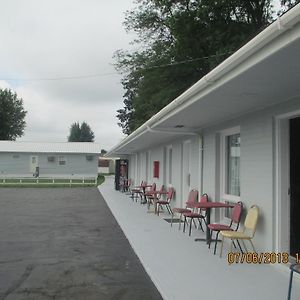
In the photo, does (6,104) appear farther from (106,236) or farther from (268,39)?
(268,39)

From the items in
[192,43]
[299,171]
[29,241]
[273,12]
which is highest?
[273,12]

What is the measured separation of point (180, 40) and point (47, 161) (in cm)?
2336

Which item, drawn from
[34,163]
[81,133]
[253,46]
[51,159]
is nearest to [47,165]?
[51,159]

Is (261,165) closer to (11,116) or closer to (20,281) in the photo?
(20,281)

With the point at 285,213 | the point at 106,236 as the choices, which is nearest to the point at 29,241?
the point at 106,236

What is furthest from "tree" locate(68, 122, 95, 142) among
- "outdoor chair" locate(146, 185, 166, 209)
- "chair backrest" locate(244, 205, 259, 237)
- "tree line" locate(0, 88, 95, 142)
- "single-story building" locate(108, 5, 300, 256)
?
"chair backrest" locate(244, 205, 259, 237)

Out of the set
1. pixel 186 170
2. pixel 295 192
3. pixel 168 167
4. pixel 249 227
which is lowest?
pixel 249 227

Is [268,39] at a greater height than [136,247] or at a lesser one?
greater

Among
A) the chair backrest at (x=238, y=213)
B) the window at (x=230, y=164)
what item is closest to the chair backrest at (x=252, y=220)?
the chair backrest at (x=238, y=213)

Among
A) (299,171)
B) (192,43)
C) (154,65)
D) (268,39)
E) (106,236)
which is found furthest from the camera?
(154,65)

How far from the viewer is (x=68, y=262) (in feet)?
21.2

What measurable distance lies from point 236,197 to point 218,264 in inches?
82.0

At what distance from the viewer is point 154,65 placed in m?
24.4

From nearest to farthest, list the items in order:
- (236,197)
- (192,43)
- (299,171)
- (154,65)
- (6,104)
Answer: (299,171)
(236,197)
(192,43)
(154,65)
(6,104)
